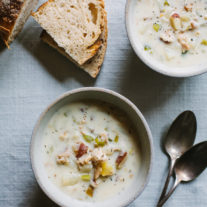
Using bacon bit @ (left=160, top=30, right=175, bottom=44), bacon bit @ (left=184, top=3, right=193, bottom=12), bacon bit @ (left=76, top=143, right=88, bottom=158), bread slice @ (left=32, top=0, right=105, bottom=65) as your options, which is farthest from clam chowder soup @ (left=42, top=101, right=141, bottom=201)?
bacon bit @ (left=184, top=3, right=193, bottom=12)

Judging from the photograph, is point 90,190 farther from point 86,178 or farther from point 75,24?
point 75,24

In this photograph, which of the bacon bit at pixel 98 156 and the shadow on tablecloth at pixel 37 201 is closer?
the bacon bit at pixel 98 156

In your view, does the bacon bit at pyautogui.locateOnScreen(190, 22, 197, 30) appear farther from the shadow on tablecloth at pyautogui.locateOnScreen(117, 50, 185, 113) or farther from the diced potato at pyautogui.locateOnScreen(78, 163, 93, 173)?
the diced potato at pyautogui.locateOnScreen(78, 163, 93, 173)

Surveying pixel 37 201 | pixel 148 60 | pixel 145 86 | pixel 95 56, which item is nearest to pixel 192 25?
pixel 148 60

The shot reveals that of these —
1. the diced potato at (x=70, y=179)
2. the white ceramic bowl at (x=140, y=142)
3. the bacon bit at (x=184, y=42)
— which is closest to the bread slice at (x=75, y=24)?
the white ceramic bowl at (x=140, y=142)

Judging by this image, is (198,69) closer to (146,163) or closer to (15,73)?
(146,163)

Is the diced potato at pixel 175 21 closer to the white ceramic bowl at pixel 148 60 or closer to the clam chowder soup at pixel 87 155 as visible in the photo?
the white ceramic bowl at pixel 148 60
